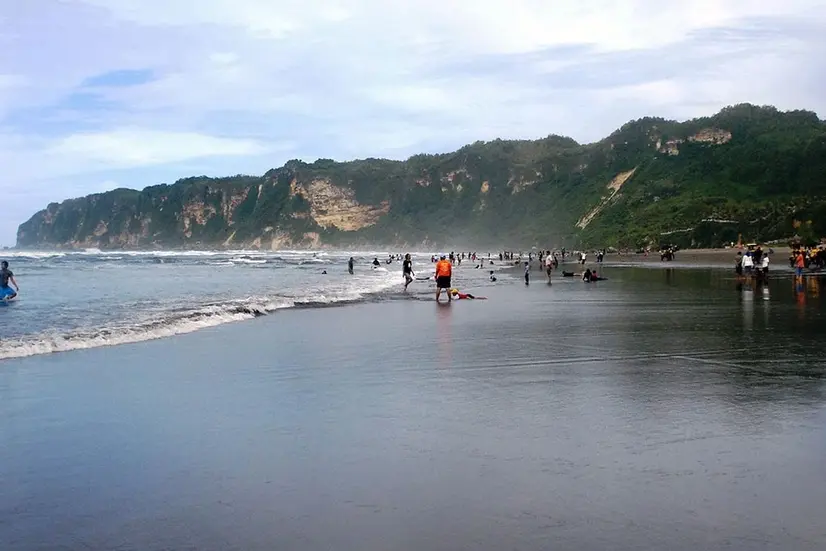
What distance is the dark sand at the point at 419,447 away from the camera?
16.7 ft

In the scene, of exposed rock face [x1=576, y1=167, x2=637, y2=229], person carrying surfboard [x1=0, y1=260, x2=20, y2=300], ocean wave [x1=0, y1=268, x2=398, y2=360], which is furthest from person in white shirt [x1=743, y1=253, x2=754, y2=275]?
exposed rock face [x1=576, y1=167, x2=637, y2=229]

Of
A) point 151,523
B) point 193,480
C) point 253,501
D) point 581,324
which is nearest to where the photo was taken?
point 151,523

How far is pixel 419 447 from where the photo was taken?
23.2 ft

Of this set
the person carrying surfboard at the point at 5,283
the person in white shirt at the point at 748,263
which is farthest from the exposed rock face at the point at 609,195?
the person carrying surfboard at the point at 5,283

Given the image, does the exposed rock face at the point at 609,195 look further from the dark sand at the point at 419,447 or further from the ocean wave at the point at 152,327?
A: the dark sand at the point at 419,447

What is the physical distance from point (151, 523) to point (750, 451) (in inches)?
200

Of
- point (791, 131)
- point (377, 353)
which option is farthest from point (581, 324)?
point (791, 131)

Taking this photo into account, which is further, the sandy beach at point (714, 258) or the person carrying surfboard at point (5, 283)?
the sandy beach at point (714, 258)

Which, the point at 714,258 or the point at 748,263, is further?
the point at 714,258

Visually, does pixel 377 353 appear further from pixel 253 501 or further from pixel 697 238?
pixel 697 238

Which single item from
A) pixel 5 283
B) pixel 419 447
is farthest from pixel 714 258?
pixel 419 447

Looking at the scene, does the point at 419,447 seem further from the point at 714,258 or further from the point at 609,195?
the point at 609,195

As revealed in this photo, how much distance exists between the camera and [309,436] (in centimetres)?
750

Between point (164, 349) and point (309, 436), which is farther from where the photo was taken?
point (164, 349)
